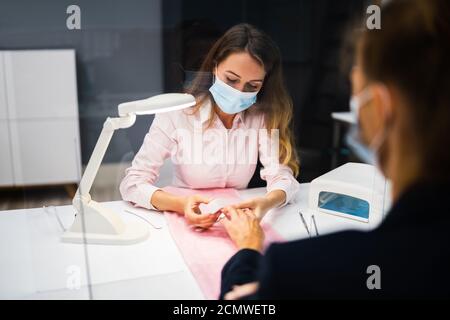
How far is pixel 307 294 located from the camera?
67cm

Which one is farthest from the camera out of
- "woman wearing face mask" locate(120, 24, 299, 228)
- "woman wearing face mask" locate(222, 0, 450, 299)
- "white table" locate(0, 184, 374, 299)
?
"woman wearing face mask" locate(120, 24, 299, 228)

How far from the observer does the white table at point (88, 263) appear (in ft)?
3.35

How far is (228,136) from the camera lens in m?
1.20

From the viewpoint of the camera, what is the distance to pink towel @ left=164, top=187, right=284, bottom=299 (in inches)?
41.2

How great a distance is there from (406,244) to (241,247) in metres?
0.48

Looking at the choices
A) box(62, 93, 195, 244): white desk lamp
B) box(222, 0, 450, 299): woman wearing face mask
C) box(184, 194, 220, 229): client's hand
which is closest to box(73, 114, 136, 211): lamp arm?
box(62, 93, 195, 244): white desk lamp

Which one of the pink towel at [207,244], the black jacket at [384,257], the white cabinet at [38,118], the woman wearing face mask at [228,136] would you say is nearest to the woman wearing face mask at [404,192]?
the black jacket at [384,257]

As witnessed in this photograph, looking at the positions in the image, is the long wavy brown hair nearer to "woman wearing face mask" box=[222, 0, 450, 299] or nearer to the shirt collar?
the shirt collar

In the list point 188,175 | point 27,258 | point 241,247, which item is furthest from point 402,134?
point 27,258

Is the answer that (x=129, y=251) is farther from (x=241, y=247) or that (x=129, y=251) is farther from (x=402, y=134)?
(x=402, y=134)

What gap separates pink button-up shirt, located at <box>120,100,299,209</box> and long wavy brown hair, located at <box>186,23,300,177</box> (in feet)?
0.08

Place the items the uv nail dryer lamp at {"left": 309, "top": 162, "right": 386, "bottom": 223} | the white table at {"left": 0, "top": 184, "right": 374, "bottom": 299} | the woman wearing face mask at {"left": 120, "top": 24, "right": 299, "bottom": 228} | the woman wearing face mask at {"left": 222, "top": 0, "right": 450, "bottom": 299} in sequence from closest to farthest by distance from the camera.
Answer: the woman wearing face mask at {"left": 222, "top": 0, "right": 450, "bottom": 299} → the white table at {"left": 0, "top": 184, "right": 374, "bottom": 299} → the woman wearing face mask at {"left": 120, "top": 24, "right": 299, "bottom": 228} → the uv nail dryer lamp at {"left": 309, "top": 162, "right": 386, "bottom": 223}

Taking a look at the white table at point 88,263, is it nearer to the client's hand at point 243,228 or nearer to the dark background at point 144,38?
the client's hand at point 243,228

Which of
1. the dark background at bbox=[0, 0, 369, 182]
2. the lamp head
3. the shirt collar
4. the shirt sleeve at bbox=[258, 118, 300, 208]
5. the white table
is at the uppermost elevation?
the dark background at bbox=[0, 0, 369, 182]
